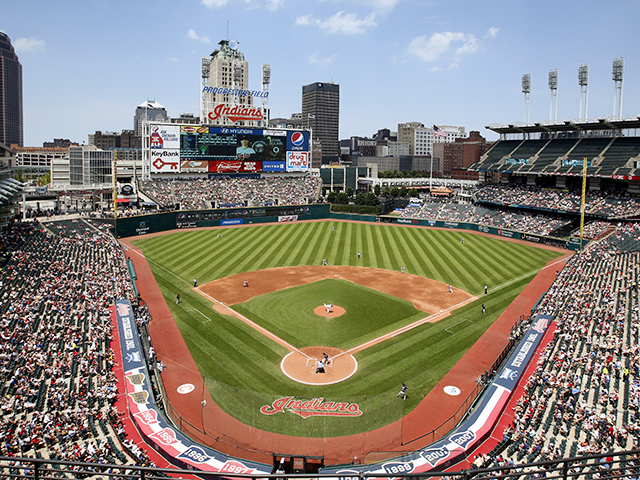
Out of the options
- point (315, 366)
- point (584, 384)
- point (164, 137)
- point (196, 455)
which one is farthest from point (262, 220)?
point (584, 384)

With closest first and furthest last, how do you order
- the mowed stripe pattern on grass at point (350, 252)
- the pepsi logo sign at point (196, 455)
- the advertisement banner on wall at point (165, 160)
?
the pepsi logo sign at point (196, 455), the mowed stripe pattern on grass at point (350, 252), the advertisement banner on wall at point (165, 160)

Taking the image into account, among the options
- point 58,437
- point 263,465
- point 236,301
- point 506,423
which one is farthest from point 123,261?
point 506,423

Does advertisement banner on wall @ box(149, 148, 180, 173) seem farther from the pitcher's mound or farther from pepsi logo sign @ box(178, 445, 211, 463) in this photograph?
pepsi logo sign @ box(178, 445, 211, 463)

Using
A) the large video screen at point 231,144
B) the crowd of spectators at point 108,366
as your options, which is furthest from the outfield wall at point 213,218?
the crowd of spectators at point 108,366

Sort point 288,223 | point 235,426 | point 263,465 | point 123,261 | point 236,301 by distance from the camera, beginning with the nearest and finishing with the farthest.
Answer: point 263,465, point 235,426, point 236,301, point 123,261, point 288,223

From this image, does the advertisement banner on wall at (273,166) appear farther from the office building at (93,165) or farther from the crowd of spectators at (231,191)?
the office building at (93,165)

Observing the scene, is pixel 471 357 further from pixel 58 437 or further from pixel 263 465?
pixel 58 437

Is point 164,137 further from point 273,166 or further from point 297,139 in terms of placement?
point 297,139
